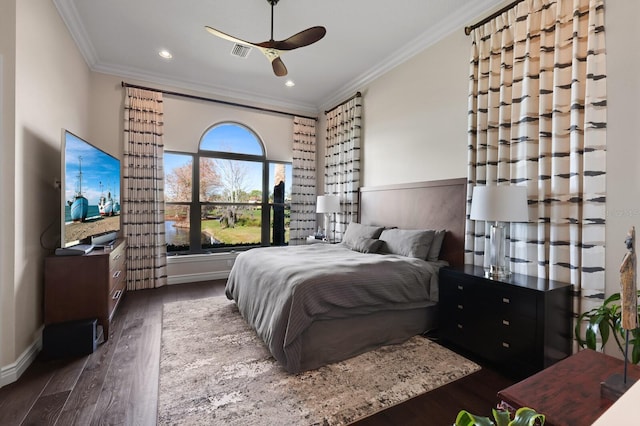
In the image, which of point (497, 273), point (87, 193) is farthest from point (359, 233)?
point (87, 193)

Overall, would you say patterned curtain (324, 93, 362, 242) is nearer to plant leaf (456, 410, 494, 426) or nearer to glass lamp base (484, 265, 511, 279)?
glass lamp base (484, 265, 511, 279)

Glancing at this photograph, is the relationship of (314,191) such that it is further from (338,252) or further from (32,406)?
(32,406)

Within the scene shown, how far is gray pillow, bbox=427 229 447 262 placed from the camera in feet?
9.95

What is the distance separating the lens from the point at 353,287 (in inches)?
91.6

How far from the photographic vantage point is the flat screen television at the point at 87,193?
2.44 m

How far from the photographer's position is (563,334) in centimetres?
204

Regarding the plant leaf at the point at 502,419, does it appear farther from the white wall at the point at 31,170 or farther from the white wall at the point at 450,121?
the white wall at the point at 31,170

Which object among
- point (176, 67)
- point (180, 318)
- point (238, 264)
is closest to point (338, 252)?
point (238, 264)

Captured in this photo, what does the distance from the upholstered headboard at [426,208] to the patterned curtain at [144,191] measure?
10.3ft

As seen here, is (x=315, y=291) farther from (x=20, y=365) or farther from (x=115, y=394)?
→ (x=20, y=365)

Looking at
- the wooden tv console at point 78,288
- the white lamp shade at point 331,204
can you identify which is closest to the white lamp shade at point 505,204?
the white lamp shade at point 331,204

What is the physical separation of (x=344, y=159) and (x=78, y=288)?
3785 mm

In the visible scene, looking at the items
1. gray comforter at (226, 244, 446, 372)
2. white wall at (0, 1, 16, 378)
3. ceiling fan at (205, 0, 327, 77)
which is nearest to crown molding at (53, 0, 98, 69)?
white wall at (0, 1, 16, 378)

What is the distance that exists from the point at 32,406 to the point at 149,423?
2.66 ft
